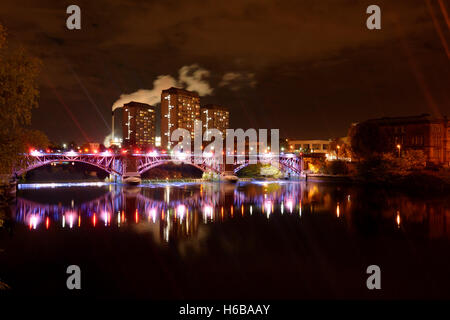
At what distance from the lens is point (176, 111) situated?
142750mm

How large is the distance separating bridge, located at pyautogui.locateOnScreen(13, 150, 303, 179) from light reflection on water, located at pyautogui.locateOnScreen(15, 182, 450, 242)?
813 centimetres

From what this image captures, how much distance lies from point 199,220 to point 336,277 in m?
14.8

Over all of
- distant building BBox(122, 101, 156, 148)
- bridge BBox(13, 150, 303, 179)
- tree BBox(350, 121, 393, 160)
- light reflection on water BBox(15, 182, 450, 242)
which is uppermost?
distant building BBox(122, 101, 156, 148)

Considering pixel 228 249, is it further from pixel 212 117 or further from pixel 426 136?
pixel 212 117

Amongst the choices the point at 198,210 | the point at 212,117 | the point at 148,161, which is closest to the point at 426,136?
the point at 198,210

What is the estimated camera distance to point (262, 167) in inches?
3140

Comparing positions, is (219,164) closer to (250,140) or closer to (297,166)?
Answer: (297,166)

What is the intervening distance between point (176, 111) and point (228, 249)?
127m

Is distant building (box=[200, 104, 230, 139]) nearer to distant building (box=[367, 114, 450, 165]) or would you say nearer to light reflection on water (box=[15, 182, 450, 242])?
distant building (box=[367, 114, 450, 165])

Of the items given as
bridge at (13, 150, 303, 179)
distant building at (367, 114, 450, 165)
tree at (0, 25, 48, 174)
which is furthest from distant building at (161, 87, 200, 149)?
tree at (0, 25, 48, 174)

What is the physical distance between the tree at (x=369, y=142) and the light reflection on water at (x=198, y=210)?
12.9 metres

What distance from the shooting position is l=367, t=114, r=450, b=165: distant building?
63625mm
